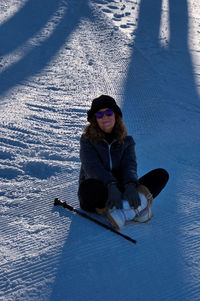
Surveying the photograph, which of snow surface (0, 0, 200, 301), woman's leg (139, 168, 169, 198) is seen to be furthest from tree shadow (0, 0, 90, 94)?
woman's leg (139, 168, 169, 198)

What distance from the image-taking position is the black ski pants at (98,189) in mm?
2521

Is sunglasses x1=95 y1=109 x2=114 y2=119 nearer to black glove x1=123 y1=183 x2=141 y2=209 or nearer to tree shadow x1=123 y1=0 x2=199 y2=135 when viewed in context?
black glove x1=123 y1=183 x2=141 y2=209

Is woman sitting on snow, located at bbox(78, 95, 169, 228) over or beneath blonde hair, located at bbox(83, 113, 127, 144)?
beneath

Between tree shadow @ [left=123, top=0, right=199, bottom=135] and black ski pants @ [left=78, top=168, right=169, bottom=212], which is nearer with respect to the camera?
black ski pants @ [left=78, top=168, right=169, bottom=212]

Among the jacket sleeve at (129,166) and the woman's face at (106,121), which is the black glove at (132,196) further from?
the woman's face at (106,121)

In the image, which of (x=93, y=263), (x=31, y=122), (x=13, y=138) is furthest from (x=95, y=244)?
(x=31, y=122)

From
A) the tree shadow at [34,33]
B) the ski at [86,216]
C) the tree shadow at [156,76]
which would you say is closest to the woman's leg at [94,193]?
the ski at [86,216]

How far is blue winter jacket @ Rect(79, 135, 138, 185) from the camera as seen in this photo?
2.57 m

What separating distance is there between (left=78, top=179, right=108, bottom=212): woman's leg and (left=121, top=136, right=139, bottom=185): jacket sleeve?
0.53ft

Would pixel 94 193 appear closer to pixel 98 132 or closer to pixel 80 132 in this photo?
pixel 98 132

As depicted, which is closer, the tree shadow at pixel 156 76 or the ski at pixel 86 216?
the ski at pixel 86 216

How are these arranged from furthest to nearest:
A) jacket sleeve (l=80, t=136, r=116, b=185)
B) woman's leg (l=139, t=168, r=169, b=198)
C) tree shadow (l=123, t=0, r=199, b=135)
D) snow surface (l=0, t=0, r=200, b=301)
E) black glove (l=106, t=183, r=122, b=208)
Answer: tree shadow (l=123, t=0, r=199, b=135), woman's leg (l=139, t=168, r=169, b=198), jacket sleeve (l=80, t=136, r=116, b=185), black glove (l=106, t=183, r=122, b=208), snow surface (l=0, t=0, r=200, b=301)

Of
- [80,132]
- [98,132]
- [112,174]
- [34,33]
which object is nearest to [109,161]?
[112,174]

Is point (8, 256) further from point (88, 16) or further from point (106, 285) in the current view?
point (88, 16)
